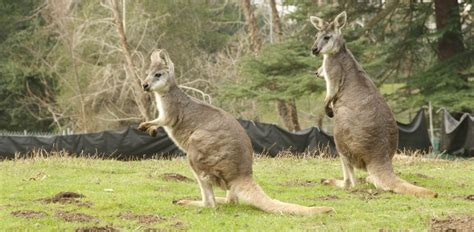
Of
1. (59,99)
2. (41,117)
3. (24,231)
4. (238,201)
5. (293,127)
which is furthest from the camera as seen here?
(41,117)

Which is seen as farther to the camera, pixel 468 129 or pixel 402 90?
pixel 402 90

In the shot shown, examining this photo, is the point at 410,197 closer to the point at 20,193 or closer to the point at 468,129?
the point at 20,193

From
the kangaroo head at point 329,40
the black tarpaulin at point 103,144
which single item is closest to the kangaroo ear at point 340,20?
the kangaroo head at point 329,40

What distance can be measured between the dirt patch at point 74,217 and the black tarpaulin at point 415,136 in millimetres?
13459

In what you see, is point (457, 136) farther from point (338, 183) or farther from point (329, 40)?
point (329, 40)

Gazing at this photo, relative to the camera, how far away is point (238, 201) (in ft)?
29.5

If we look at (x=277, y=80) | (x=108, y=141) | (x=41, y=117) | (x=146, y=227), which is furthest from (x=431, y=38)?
(x=41, y=117)

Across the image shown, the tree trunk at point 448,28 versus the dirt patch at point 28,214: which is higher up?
the tree trunk at point 448,28

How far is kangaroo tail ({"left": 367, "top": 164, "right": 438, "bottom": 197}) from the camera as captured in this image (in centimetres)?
952

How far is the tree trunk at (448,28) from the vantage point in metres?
24.6

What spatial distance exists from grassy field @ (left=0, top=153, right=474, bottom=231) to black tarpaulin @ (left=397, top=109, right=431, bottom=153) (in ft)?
17.8

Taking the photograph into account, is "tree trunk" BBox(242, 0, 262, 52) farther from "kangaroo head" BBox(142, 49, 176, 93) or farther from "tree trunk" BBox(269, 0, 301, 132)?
"kangaroo head" BBox(142, 49, 176, 93)

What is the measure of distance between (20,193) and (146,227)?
11.2ft

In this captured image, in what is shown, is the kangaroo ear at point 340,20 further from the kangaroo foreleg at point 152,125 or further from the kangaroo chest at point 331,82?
the kangaroo foreleg at point 152,125
